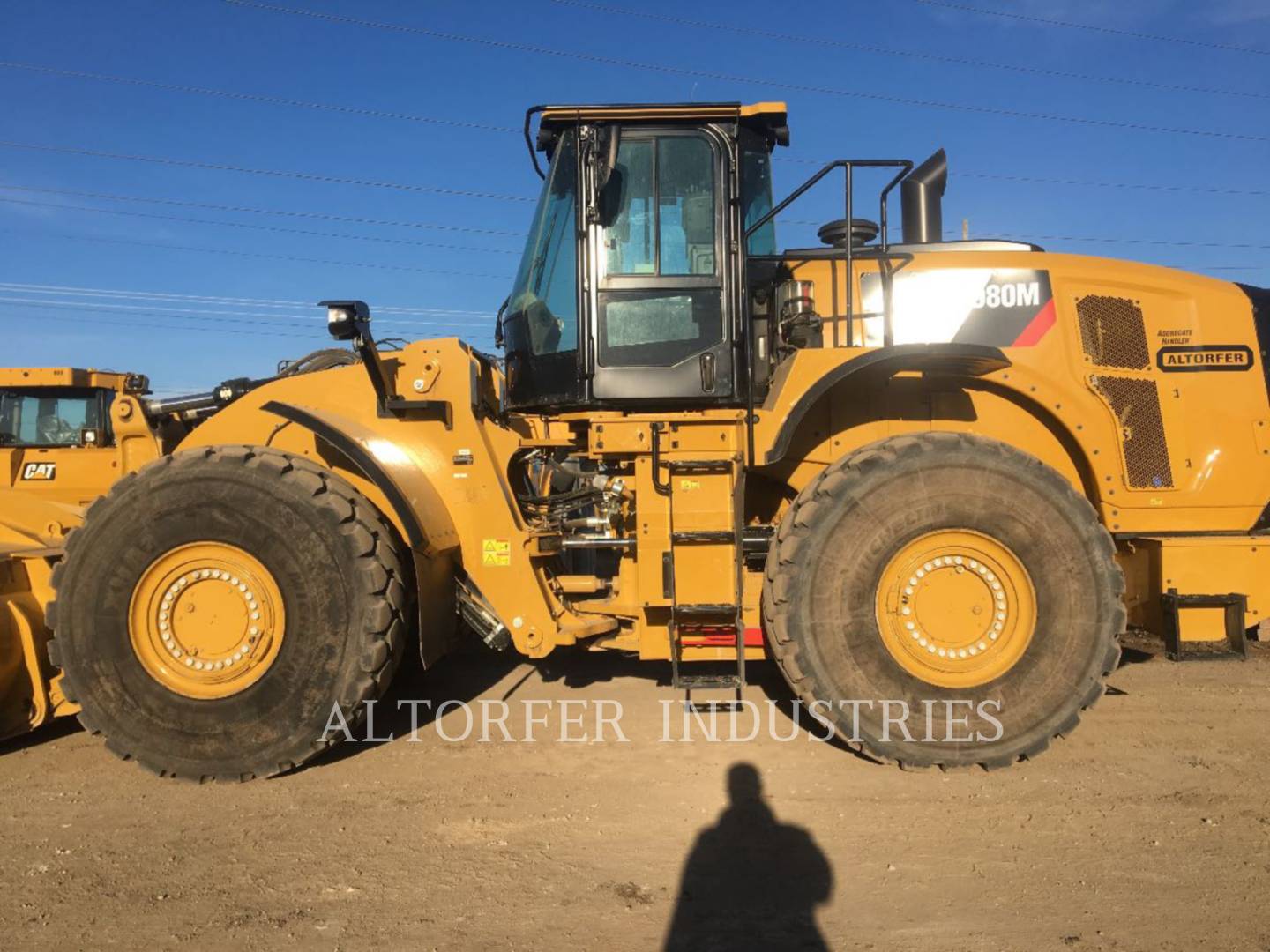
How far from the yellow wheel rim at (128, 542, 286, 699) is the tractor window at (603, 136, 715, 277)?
90.4 inches

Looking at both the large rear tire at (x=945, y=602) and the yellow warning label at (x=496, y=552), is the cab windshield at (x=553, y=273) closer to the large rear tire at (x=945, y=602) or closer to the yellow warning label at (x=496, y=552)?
the yellow warning label at (x=496, y=552)

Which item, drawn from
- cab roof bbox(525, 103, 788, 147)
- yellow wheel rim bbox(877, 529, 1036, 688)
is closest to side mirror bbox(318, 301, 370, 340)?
cab roof bbox(525, 103, 788, 147)

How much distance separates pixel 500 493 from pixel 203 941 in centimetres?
235

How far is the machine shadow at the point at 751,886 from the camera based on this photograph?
2.73 m

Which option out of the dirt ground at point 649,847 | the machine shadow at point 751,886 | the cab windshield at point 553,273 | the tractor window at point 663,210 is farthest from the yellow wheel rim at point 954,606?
the cab windshield at point 553,273

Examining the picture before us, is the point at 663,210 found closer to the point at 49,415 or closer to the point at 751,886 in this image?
the point at 751,886

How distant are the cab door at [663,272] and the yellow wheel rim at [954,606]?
123 cm

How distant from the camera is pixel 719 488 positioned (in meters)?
4.25

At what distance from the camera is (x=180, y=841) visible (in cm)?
344

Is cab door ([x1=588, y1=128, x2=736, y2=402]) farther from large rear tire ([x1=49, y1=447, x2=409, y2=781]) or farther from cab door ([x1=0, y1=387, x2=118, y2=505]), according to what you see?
cab door ([x1=0, y1=387, x2=118, y2=505])

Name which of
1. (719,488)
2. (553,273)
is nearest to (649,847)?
(719,488)

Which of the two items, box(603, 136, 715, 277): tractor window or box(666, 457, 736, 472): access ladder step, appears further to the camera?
box(603, 136, 715, 277): tractor window

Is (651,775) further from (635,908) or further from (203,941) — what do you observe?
(203,941)

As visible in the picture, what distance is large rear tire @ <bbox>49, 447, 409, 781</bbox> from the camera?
13.0 ft
